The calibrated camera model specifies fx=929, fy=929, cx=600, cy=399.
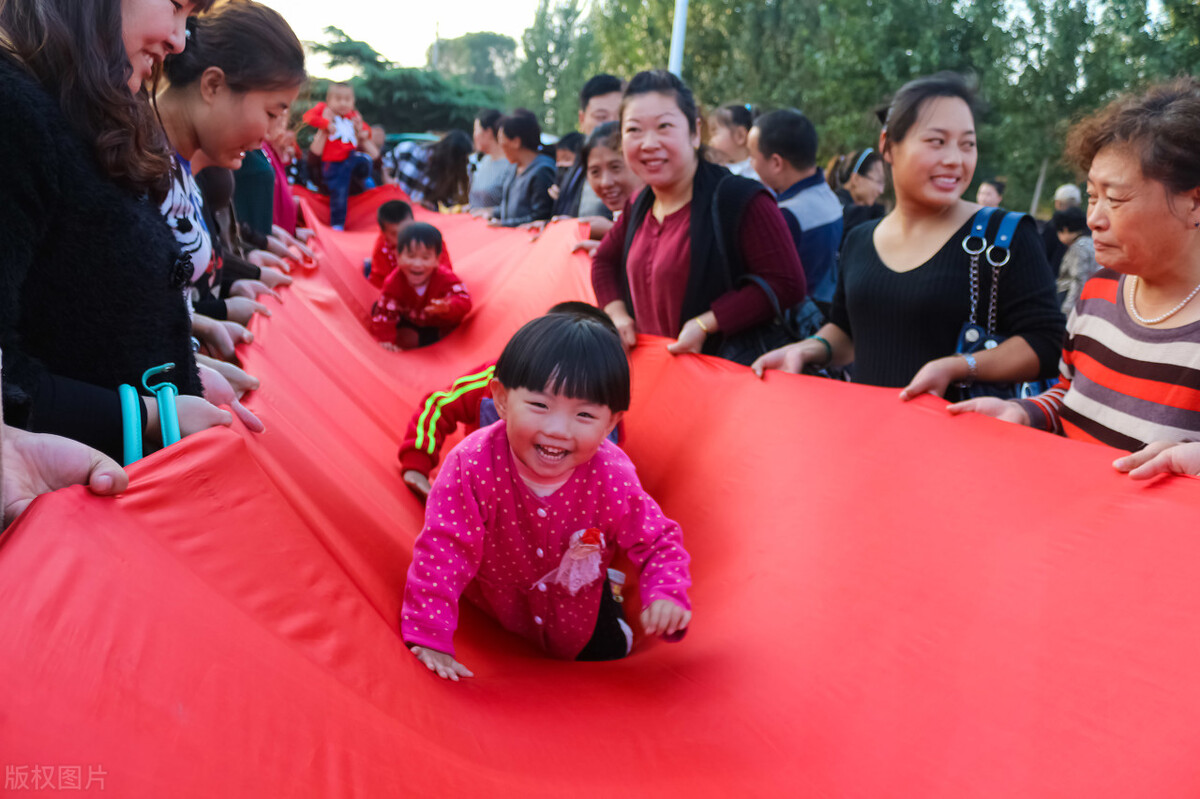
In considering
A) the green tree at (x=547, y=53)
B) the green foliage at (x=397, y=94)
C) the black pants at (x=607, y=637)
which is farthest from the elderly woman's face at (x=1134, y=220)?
the green tree at (x=547, y=53)


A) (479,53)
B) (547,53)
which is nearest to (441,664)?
(547,53)

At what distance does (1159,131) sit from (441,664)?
189cm

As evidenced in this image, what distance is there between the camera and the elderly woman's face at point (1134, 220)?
6.54 ft

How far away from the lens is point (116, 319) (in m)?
1.76

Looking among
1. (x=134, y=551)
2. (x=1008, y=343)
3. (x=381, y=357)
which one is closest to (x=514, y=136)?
(x=381, y=357)

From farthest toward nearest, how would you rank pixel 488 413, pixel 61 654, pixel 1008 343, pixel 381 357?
pixel 381 357 → pixel 488 413 → pixel 1008 343 → pixel 61 654

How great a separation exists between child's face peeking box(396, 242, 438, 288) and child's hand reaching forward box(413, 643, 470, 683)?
4.00m

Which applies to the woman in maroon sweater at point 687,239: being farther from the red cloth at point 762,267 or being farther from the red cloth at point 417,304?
the red cloth at point 417,304

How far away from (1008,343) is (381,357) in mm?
3276

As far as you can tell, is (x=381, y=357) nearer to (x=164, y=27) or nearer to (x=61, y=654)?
(x=164, y=27)

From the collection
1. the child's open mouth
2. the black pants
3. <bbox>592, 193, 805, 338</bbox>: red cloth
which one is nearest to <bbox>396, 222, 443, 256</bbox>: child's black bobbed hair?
<bbox>592, 193, 805, 338</bbox>: red cloth

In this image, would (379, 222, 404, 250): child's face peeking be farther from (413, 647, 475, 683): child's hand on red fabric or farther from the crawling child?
(413, 647, 475, 683): child's hand on red fabric

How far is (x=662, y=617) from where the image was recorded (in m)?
1.95

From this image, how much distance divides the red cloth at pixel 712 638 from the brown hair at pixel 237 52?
2.80 ft
